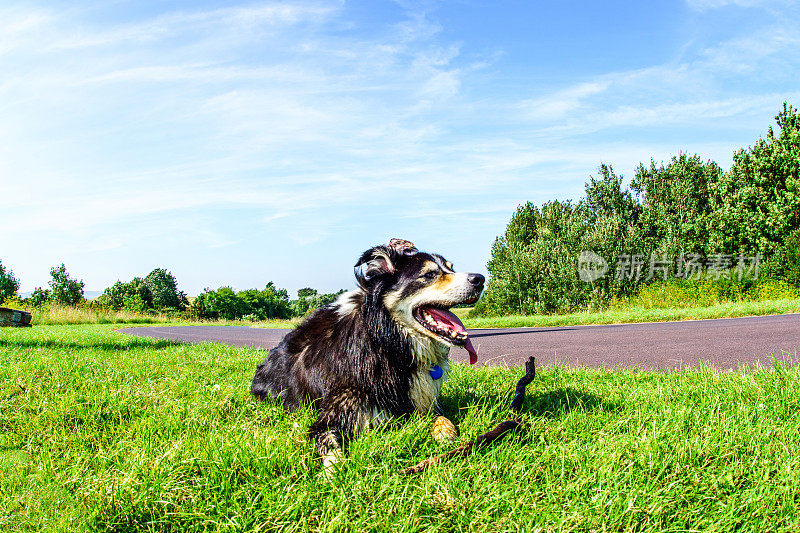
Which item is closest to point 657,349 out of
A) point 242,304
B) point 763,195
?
point 763,195

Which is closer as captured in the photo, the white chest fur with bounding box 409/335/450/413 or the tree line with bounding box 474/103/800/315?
the white chest fur with bounding box 409/335/450/413

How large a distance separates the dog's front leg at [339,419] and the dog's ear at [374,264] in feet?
2.24

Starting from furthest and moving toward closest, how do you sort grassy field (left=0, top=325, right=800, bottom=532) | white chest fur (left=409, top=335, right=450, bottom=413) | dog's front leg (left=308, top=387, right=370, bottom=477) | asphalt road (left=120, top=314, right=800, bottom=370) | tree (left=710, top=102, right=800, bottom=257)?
tree (left=710, top=102, right=800, bottom=257), asphalt road (left=120, top=314, right=800, bottom=370), white chest fur (left=409, top=335, right=450, bottom=413), dog's front leg (left=308, top=387, right=370, bottom=477), grassy field (left=0, top=325, right=800, bottom=532)

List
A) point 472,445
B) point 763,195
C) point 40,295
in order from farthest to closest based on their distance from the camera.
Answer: point 40,295, point 763,195, point 472,445

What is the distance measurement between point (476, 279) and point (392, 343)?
638mm

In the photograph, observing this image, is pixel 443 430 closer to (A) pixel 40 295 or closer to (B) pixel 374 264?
(B) pixel 374 264

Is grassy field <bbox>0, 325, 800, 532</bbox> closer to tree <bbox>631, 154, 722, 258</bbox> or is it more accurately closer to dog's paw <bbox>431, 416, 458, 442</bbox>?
dog's paw <bbox>431, 416, 458, 442</bbox>

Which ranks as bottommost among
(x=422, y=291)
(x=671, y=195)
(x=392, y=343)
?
(x=392, y=343)

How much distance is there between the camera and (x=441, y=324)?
2951mm

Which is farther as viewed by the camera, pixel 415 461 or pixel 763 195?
pixel 763 195

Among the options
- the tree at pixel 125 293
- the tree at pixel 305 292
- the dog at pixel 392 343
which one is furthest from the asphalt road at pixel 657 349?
the tree at pixel 125 293

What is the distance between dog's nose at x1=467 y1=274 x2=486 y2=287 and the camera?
290 centimetres

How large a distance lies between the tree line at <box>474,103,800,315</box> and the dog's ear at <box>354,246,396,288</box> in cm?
2671

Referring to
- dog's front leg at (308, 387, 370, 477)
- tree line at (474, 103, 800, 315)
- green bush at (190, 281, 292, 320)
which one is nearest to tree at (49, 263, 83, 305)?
green bush at (190, 281, 292, 320)
